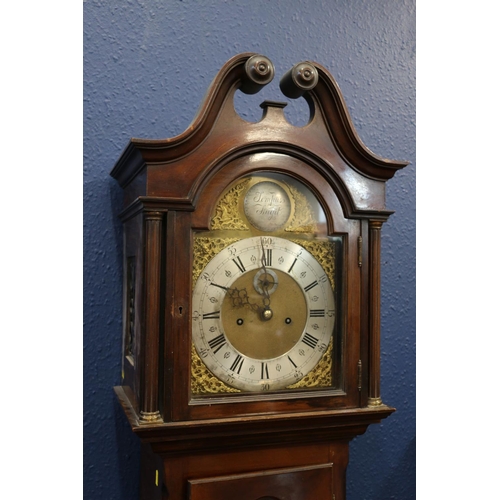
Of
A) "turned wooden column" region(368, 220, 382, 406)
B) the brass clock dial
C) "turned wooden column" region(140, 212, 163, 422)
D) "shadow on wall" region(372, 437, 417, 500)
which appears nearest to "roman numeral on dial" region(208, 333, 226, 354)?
the brass clock dial

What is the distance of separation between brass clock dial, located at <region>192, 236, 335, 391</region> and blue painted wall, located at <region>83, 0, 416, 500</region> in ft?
1.38

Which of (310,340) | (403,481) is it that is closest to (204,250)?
(310,340)

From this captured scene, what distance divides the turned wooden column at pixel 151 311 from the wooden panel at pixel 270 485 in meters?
0.21

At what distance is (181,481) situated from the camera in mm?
1278

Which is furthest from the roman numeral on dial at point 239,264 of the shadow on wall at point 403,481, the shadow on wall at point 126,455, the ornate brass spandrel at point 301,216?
the shadow on wall at point 403,481

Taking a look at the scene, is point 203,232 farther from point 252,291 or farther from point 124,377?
point 124,377

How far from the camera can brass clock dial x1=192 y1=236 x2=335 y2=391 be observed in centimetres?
129

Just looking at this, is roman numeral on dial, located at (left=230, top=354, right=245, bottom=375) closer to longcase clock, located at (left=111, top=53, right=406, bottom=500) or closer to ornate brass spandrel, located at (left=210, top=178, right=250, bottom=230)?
longcase clock, located at (left=111, top=53, right=406, bottom=500)

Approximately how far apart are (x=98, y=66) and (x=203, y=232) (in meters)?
0.65

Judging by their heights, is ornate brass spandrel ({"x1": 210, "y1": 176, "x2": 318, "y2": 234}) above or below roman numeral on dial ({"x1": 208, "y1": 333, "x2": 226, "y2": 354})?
above

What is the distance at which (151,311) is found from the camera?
1.24 meters

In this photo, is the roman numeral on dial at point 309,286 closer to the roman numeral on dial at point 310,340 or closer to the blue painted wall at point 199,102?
the roman numeral on dial at point 310,340

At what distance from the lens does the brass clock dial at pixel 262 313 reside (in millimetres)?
1292

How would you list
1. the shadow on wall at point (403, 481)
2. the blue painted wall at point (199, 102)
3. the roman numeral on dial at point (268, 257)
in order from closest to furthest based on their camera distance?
the roman numeral on dial at point (268, 257)
the blue painted wall at point (199, 102)
the shadow on wall at point (403, 481)
